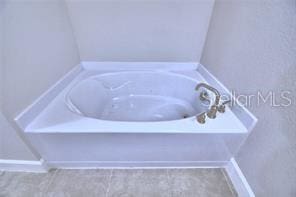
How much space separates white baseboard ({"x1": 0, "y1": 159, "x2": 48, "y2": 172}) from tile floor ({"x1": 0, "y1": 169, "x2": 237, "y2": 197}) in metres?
0.03

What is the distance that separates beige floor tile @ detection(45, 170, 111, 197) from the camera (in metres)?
1.10

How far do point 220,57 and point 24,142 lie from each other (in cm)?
156

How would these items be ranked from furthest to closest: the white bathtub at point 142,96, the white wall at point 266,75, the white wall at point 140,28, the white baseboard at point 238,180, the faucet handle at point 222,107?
the white bathtub at point 142,96, the white wall at point 140,28, the faucet handle at point 222,107, the white baseboard at point 238,180, the white wall at point 266,75

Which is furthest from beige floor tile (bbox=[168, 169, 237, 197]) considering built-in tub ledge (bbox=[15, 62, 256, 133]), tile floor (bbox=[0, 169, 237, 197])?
built-in tub ledge (bbox=[15, 62, 256, 133])

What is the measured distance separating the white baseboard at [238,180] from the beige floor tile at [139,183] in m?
0.46

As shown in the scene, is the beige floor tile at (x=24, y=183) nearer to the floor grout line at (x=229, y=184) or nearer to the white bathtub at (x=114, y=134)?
the white bathtub at (x=114, y=134)

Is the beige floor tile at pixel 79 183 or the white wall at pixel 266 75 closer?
the white wall at pixel 266 75

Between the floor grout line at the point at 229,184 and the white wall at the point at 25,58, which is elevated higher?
the white wall at the point at 25,58

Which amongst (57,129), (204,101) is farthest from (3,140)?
(204,101)

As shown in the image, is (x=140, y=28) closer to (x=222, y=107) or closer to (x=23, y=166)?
(x=222, y=107)

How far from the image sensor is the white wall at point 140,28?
1.52 metres

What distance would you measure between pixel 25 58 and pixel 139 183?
1.08 metres

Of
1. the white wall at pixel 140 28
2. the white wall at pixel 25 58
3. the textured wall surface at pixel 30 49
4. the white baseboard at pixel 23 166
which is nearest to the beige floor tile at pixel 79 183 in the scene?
the white baseboard at pixel 23 166

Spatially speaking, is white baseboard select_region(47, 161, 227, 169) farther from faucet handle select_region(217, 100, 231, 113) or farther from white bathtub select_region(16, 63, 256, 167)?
faucet handle select_region(217, 100, 231, 113)
